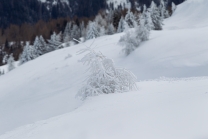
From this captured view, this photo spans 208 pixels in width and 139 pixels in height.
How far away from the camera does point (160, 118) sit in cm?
457

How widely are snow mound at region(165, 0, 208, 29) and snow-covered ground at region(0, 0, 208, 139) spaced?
84.6ft

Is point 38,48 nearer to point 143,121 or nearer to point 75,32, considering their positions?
point 75,32

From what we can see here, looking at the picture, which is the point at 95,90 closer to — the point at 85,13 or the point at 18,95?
the point at 18,95

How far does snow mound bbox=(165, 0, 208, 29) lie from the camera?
150ft

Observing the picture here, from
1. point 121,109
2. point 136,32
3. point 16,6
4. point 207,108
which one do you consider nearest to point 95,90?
point 121,109

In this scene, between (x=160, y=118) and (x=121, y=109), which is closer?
(x=160, y=118)

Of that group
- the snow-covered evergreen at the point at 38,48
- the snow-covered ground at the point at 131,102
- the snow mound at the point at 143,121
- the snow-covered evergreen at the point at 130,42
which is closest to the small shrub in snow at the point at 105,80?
the snow-covered ground at the point at 131,102

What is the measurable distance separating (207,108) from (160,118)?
33.3 inches

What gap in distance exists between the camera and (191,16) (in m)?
52.2

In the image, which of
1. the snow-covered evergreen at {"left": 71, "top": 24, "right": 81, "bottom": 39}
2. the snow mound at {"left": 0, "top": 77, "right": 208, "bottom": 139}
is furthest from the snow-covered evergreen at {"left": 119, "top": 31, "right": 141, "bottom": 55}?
the snow-covered evergreen at {"left": 71, "top": 24, "right": 81, "bottom": 39}

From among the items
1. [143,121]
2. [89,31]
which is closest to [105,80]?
[143,121]

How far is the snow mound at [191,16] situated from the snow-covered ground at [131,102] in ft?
84.6

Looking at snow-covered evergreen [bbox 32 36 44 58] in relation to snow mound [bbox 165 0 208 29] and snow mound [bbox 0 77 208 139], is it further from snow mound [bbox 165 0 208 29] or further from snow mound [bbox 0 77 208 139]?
snow mound [bbox 0 77 208 139]

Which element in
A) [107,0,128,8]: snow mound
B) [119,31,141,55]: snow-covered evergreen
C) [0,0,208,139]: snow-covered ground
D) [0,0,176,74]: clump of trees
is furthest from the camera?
[107,0,128,8]: snow mound
